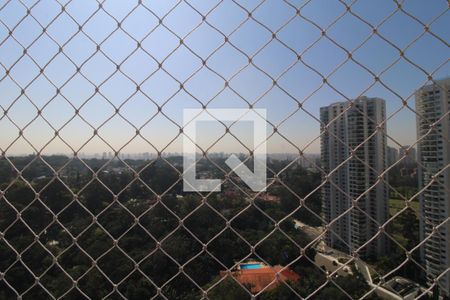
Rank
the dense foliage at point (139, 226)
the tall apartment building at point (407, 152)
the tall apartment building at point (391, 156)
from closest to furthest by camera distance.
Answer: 1. the tall apartment building at point (407, 152)
2. the tall apartment building at point (391, 156)
3. the dense foliage at point (139, 226)

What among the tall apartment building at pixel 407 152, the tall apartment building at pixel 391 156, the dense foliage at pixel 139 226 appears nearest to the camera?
the tall apartment building at pixel 407 152

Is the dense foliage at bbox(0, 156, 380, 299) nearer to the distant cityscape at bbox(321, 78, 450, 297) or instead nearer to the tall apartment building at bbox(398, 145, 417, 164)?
the distant cityscape at bbox(321, 78, 450, 297)

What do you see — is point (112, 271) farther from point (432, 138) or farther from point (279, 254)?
point (432, 138)

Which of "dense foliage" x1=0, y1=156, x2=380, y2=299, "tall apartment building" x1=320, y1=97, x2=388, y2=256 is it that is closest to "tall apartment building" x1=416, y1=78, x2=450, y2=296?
"tall apartment building" x1=320, y1=97, x2=388, y2=256

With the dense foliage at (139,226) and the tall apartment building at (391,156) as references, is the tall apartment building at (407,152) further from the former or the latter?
the dense foliage at (139,226)

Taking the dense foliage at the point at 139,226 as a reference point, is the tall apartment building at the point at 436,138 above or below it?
above

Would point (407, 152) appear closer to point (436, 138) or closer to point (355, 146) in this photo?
point (436, 138)

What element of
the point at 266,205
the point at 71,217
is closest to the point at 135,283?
the point at 71,217

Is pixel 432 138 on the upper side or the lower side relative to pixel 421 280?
upper

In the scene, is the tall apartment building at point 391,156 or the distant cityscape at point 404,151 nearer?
the distant cityscape at point 404,151

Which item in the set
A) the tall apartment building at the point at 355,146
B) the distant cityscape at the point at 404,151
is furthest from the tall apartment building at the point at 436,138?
the tall apartment building at the point at 355,146

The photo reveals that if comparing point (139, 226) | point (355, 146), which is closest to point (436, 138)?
point (355, 146)
